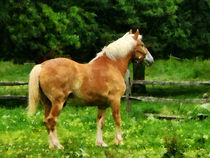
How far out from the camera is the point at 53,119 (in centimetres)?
824

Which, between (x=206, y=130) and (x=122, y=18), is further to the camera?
(x=122, y=18)

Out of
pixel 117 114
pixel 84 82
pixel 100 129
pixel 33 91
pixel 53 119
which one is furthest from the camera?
pixel 100 129

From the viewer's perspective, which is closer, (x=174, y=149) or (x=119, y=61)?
(x=174, y=149)

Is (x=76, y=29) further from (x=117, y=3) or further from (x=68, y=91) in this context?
(x=68, y=91)

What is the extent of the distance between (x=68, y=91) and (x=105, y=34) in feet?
28.5

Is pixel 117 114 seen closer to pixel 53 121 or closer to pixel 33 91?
pixel 53 121

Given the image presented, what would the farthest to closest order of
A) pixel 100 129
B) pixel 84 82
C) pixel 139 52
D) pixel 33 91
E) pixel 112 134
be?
pixel 112 134 < pixel 139 52 < pixel 100 129 < pixel 84 82 < pixel 33 91

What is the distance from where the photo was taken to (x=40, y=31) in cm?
1524

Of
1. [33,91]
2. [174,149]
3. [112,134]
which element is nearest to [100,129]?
[112,134]

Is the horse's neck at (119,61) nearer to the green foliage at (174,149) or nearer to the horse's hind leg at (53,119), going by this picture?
the horse's hind leg at (53,119)

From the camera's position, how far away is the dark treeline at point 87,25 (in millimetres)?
15242

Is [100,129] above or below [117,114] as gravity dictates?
below

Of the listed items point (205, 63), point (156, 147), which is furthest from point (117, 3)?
point (156, 147)

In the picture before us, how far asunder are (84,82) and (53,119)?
102cm
